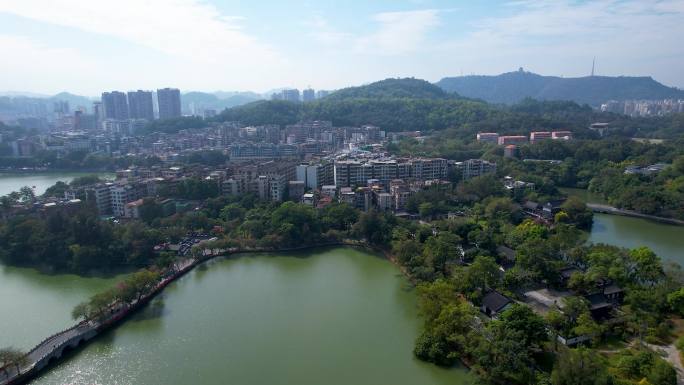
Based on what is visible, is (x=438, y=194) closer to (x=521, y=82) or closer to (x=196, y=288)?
(x=196, y=288)

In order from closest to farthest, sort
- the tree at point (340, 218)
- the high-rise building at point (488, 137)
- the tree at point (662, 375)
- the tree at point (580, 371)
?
the tree at point (580, 371) → the tree at point (662, 375) → the tree at point (340, 218) → the high-rise building at point (488, 137)

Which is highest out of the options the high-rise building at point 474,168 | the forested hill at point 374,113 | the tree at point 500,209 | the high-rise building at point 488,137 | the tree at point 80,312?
the forested hill at point 374,113

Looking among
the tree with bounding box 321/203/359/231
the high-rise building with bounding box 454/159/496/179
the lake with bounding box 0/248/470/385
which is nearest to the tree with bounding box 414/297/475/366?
the lake with bounding box 0/248/470/385

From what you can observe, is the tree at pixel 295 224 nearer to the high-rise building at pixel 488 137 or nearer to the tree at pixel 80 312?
the tree at pixel 80 312

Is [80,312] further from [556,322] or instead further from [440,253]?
[556,322]

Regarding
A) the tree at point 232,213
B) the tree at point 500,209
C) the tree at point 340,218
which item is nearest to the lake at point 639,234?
the tree at point 500,209
